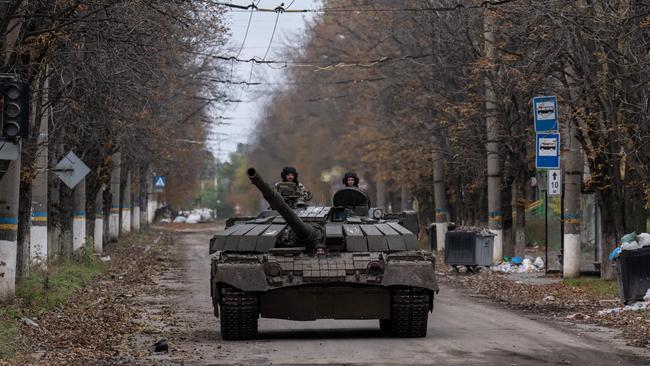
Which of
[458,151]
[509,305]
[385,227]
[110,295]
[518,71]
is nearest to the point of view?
[385,227]

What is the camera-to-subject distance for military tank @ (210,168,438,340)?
51.0ft

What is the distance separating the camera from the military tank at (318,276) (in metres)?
15.5

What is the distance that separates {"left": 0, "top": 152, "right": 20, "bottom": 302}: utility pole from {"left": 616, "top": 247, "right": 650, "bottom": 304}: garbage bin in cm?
946

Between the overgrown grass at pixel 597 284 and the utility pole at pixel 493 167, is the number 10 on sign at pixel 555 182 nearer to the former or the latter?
the overgrown grass at pixel 597 284


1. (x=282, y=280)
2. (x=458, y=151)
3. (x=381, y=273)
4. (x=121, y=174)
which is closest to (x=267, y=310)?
(x=282, y=280)

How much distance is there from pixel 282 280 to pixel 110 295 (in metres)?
9.39

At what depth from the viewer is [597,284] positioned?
25.9 metres

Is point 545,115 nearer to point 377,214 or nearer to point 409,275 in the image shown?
point 377,214

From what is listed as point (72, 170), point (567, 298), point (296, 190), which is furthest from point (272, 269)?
point (72, 170)

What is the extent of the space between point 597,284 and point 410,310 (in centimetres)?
1104

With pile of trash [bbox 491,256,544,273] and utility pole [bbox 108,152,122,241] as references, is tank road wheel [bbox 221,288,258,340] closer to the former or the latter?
pile of trash [bbox 491,256,544,273]

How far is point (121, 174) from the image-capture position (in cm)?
5462

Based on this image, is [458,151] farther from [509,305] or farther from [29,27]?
[29,27]

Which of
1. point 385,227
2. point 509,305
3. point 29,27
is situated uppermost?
point 29,27
